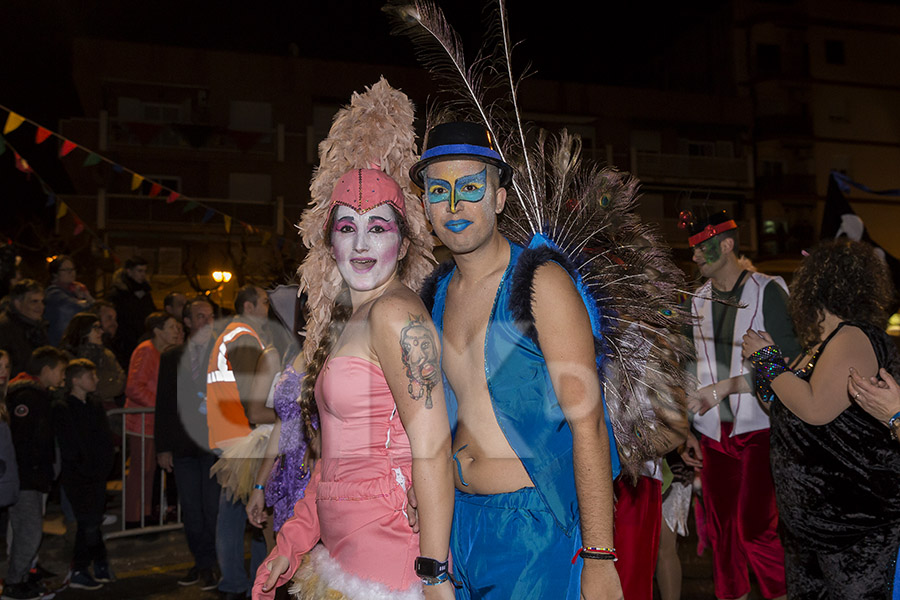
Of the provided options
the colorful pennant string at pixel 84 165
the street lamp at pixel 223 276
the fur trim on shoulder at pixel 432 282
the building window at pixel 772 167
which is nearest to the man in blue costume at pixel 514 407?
the fur trim on shoulder at pixel 432 282

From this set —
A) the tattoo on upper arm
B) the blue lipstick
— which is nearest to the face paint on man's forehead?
the blue lipstick

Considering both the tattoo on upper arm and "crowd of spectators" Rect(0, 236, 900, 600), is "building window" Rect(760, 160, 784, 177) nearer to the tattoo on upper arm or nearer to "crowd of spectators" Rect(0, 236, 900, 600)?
"crowd of spectators" Rect(0, 236, 900, 600)

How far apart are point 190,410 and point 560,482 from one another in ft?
14.8

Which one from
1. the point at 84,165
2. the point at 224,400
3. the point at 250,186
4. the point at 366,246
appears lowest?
the point at 224,400

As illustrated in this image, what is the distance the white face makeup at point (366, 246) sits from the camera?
9.27 feet

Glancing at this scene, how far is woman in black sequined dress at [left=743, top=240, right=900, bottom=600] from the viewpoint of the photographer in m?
3.57

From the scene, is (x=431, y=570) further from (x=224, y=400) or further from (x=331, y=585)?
(x=224, y=400)

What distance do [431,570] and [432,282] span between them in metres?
1.05

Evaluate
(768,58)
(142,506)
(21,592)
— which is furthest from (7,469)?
(768,58)

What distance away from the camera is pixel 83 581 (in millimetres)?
5957

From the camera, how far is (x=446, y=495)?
240 cm

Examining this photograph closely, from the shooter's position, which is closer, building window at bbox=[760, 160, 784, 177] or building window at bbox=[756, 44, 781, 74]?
building window at bbox=[760, 160, 784, 177]

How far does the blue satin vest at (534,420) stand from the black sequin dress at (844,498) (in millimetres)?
1829

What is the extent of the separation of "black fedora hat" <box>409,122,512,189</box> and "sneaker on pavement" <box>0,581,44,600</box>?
463 centimetres
